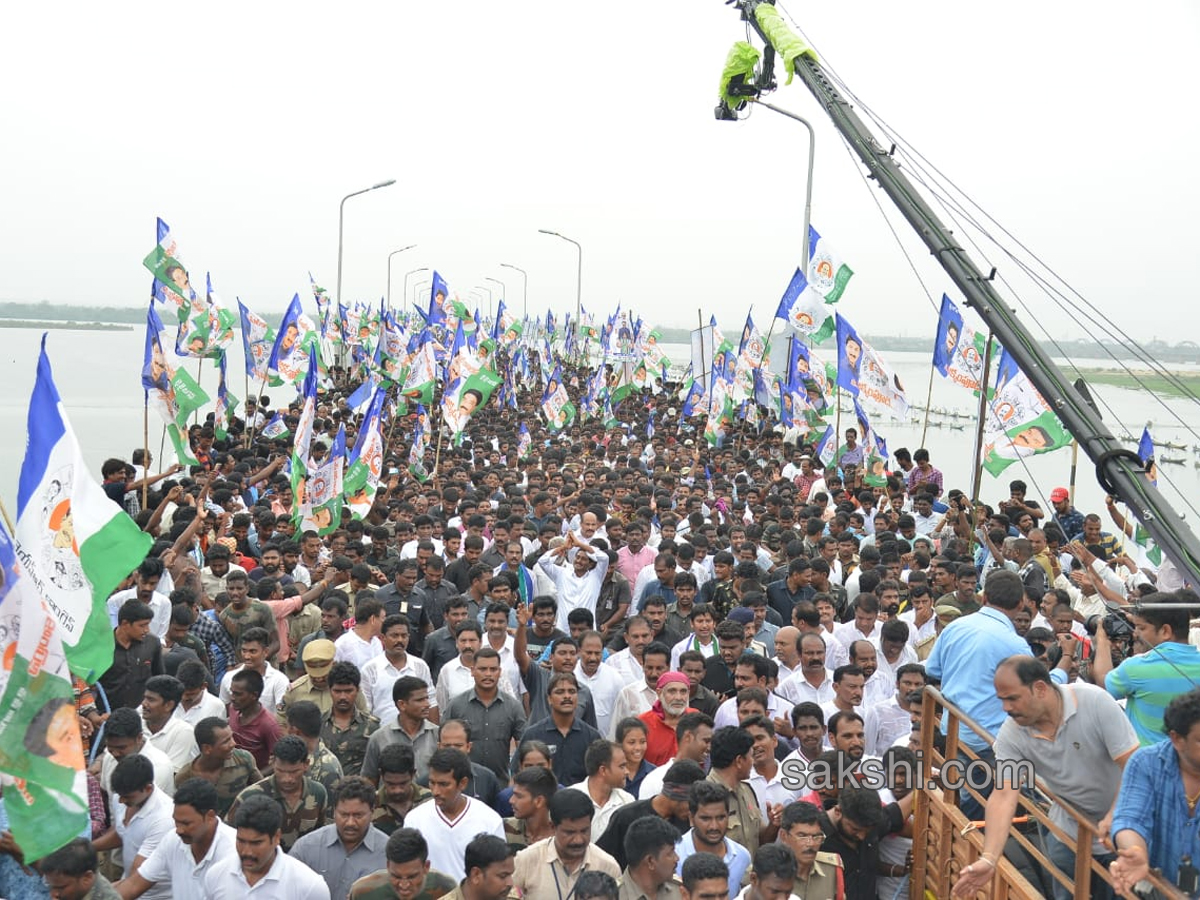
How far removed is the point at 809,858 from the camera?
5.14 meters

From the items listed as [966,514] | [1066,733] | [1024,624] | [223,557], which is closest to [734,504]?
[966,514]

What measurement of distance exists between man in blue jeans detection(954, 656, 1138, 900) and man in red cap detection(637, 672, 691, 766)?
2.30 metres

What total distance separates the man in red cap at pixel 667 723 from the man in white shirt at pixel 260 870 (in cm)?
228

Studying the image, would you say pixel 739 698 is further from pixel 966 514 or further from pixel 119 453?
pixel 119 453

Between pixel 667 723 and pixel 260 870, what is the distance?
2.62m

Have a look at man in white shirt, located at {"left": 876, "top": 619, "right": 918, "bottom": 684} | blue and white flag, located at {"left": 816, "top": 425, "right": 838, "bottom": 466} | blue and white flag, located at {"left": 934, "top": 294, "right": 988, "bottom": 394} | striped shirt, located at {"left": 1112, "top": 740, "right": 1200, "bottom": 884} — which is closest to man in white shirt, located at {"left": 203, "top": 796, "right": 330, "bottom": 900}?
striped shirt, located at {"left": 1112, "top": 740, "right": 1200, "bottom": 884}

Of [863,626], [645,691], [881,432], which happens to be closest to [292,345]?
[863,626]

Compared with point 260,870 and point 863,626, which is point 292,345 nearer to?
point 863,626

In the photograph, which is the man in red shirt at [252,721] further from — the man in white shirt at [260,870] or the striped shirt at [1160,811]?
Answer: the striped shirt at [1160,811]

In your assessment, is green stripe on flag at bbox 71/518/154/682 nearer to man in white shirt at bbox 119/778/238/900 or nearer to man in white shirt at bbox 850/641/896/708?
man in white shirt at bbox 119/778/238/900

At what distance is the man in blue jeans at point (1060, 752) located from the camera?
14.8ft

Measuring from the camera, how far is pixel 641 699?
718 cm

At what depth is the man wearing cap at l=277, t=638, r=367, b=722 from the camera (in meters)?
6.96

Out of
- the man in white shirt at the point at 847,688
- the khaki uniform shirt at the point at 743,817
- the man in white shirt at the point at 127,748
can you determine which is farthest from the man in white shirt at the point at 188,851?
the man in white shirt at the point at 847,688
